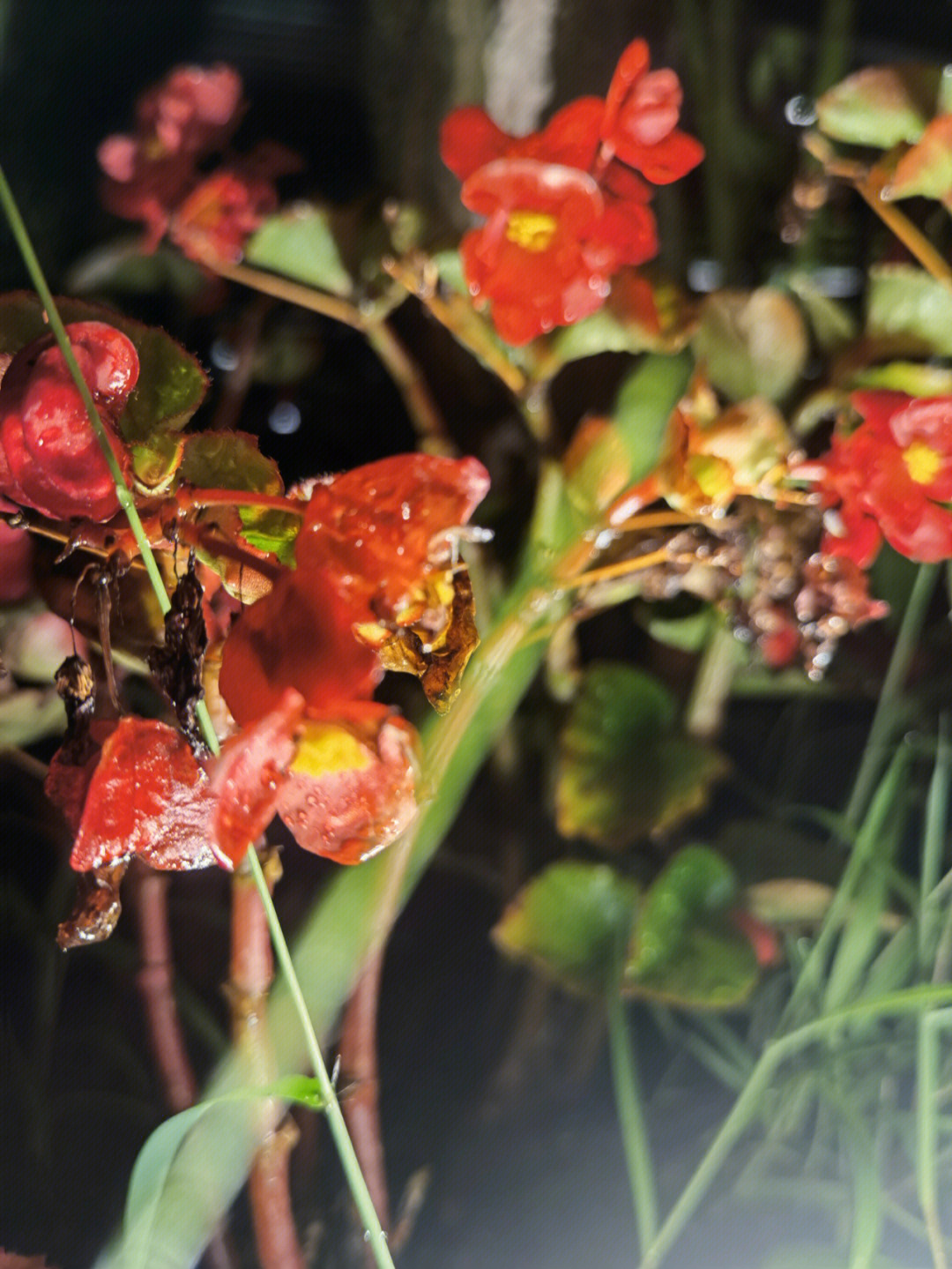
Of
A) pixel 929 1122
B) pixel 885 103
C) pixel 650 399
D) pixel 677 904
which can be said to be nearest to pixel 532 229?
pixel 650 399

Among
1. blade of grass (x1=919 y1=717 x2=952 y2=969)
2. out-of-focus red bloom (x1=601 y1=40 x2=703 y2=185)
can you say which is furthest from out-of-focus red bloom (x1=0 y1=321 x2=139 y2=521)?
blade of grass (x1=919 y1=717 x2=952 y2=969)

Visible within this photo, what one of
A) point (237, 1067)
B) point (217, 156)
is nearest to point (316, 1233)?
point (237, 1067)

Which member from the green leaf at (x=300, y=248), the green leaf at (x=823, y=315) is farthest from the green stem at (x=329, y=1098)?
the green leaf at (x=823, y=315)

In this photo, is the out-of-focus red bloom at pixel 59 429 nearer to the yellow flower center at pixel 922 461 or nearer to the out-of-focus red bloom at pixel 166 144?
the out-of-focus red bloom at pixel 166 144

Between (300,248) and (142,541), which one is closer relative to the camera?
(142,541)

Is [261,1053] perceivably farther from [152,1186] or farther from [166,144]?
[166,144]

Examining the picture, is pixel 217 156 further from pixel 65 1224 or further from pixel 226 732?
pixel 65 1224
